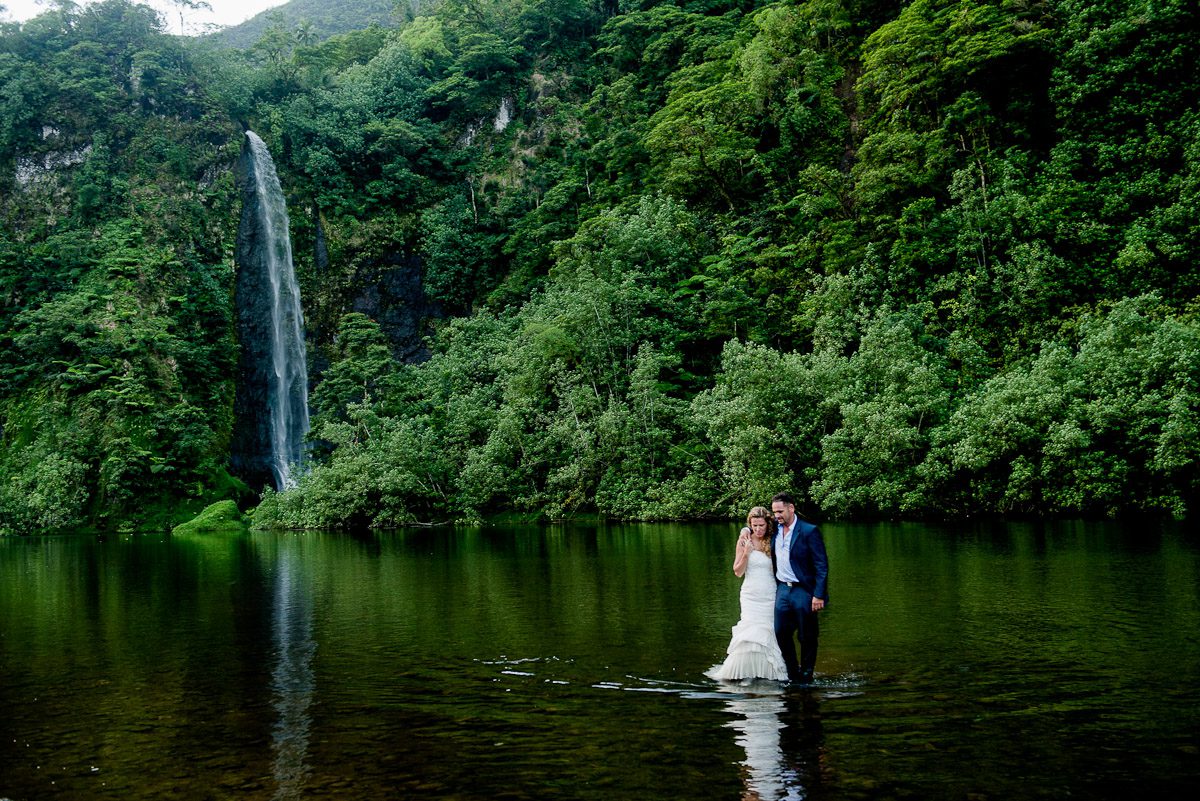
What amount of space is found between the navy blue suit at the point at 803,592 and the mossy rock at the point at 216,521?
43363 millimetres

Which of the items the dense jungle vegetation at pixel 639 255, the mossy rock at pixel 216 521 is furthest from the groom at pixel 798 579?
the mossy rock at pixel 216 521

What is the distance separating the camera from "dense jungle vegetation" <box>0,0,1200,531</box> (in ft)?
102

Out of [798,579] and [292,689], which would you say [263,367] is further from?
[798,579]

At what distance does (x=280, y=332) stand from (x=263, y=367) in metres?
2.76

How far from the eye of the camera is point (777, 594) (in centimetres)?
840

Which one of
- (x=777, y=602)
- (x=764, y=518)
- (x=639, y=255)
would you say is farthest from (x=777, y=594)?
(x=639, y=255)

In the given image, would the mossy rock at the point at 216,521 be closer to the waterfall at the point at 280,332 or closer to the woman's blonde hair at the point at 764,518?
the waterfall at the point at 280,332

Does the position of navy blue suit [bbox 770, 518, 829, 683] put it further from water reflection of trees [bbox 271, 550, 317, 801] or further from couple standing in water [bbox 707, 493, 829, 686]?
water reflection of trees [bbox 271, 550, 317, 801]

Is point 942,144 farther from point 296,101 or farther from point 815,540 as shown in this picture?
point 296,101

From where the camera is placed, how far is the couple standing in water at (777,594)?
27.0 feet

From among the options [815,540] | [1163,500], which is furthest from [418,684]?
[1163,500]

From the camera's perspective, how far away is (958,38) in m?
38.8

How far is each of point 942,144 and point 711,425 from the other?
58.9ft

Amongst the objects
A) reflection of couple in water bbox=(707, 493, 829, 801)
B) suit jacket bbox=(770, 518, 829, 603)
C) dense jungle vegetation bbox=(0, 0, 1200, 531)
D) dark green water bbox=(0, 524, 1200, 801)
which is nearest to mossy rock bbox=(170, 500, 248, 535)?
dense jungle vegetation bbox=(0, 0, 1200, 531)
